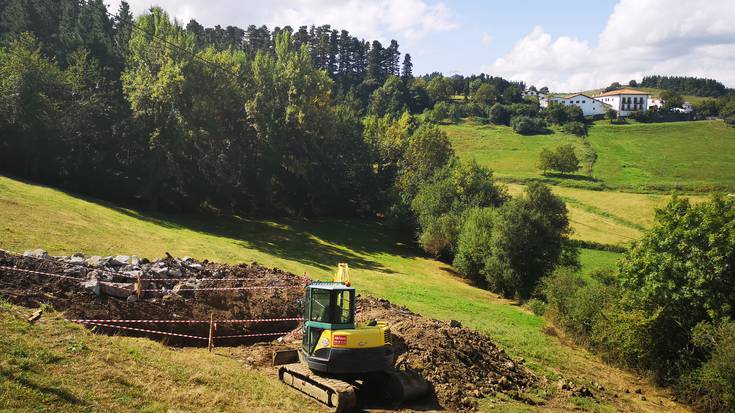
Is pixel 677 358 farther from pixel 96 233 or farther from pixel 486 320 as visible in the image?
pixel 96 233

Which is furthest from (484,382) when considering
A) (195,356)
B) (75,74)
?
(75,74)

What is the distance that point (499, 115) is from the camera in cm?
14250

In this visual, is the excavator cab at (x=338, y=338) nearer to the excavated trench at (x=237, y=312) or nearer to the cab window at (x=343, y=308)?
the cab window at (x=343, y=308)

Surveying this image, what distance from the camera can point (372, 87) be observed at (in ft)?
504

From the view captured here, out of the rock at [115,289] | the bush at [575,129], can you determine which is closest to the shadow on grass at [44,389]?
the rock at [115,289]

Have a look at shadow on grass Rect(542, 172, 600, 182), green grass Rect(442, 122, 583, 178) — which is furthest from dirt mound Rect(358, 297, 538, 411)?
shadow on grass Rect(542, 172, 600, 182)

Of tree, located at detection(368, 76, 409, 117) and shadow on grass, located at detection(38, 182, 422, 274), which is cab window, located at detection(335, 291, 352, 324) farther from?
tree, located at detection(368, 76, 409, 117)

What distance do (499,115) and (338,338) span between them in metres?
137

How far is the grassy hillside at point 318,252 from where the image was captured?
21062mm

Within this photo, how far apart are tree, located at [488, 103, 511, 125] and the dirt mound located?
129 m

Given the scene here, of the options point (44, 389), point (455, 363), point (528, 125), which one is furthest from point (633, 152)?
point (44, 389)

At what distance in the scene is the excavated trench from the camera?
51.6ft

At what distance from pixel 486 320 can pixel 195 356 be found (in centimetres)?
1812

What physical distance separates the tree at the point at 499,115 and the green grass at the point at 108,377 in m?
136
